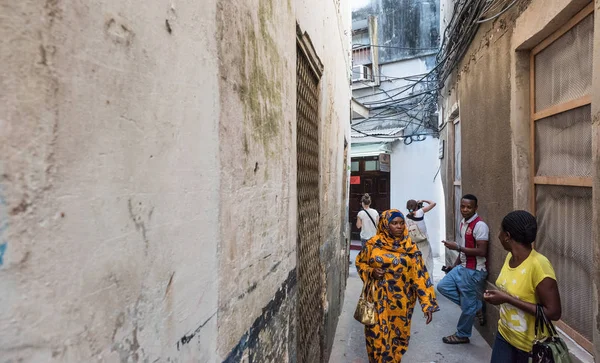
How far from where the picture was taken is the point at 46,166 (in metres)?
0.57

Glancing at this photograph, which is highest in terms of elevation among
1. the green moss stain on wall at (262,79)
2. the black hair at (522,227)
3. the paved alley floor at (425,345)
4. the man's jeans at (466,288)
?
the green moss stain on wall at (262,79)

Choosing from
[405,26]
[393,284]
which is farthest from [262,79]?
[405,26]

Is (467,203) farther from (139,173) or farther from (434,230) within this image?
(434,230)

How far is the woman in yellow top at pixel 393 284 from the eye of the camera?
3.51 metres

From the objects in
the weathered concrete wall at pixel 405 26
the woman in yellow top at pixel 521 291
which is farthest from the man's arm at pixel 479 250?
the weathered concrete wall at pixel 405 26

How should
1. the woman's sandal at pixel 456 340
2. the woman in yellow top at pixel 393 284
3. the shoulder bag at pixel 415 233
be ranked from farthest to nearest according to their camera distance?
the shoulder bag at pixel 415 233
the woman's sandal at pixel 456 340
the woman in yellow top at pixel 393 284

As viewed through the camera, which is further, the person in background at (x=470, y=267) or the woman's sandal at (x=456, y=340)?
the woman's sandal at (x=456, y=340)

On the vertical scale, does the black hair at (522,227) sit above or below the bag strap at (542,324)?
above

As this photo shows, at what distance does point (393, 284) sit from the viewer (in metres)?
3.57

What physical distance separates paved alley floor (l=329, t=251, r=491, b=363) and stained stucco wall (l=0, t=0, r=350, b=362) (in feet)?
10.8

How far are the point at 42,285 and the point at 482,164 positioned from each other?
4.77 meters

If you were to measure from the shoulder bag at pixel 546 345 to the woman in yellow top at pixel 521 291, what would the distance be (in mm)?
34

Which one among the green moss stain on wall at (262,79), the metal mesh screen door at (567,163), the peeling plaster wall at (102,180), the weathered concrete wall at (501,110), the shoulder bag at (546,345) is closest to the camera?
the peeling plaster wall at (102,180)

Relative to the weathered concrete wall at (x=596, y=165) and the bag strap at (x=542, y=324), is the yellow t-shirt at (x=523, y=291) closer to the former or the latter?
the bag strap at (x=542, y=324)
